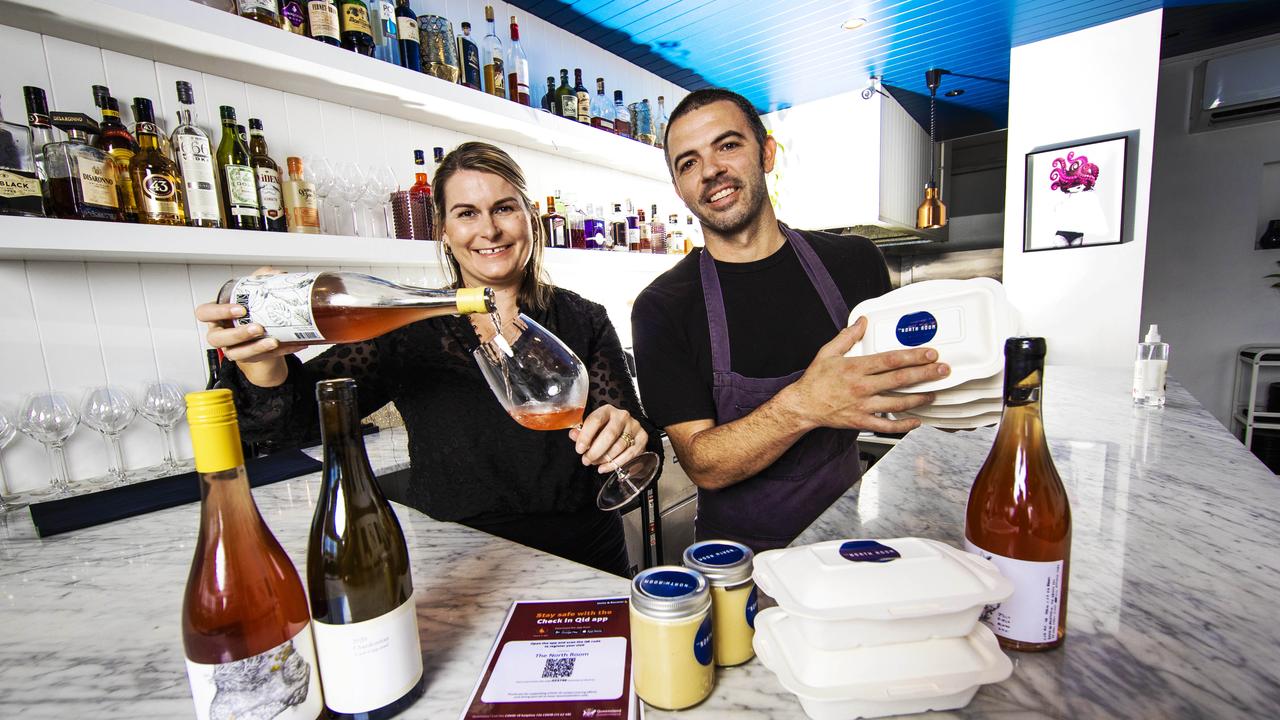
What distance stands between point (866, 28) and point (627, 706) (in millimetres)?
2946

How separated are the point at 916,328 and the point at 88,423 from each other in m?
1.79

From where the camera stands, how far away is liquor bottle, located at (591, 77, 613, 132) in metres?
2.28

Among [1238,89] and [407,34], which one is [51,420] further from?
[1238,89]

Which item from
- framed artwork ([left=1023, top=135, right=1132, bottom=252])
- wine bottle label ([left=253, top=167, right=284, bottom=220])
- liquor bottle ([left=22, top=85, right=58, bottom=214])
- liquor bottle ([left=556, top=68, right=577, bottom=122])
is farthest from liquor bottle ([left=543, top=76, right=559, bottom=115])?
framed artwork ([left=1023, top=135, right=1132, bottom=252])

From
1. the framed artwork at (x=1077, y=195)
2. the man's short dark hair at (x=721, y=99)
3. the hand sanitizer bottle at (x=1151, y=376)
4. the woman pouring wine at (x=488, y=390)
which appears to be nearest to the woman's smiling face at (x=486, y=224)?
the woman pouring wine at (x=488, y=390)

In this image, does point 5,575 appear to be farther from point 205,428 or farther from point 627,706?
point 627,706

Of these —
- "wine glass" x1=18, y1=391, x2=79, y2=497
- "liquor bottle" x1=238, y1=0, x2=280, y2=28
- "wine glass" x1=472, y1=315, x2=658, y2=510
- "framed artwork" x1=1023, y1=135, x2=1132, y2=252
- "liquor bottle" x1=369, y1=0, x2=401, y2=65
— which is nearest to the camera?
"wine glass" x1=472, y1=315, x2=658, y2=510

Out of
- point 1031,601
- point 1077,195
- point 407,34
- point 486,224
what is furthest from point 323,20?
point 1077,195

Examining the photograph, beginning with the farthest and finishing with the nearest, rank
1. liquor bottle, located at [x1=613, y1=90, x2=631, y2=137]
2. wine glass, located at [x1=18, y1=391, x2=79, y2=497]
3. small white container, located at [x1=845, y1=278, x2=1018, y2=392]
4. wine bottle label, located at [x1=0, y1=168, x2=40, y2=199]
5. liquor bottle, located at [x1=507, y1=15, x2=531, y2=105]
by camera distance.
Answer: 1. liquor bottle, located at [x1=613, y1=90, x2=631, y2=137]
2. liquor bottle, located at [x1=507, y1=15, x2=531, y2=105]
3. wine glass, located at [x1=18, y1=391, x2=79, y2=497]
4. wine bottle label, located at [x1=0, y1=168, x2=40, y2=199]
5. small white container, located at [x1=845, y1=278, x2=1018, y2=392]

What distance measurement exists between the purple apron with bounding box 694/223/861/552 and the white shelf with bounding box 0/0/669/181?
3.43 feet

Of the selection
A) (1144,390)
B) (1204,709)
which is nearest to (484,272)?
(1204,709)

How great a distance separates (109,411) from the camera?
125cm

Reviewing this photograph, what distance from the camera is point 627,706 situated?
474mm

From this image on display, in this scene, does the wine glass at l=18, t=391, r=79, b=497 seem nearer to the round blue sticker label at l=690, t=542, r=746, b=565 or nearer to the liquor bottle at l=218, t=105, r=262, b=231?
the liquor bottle at l=218, t=105, r=262, b=231
